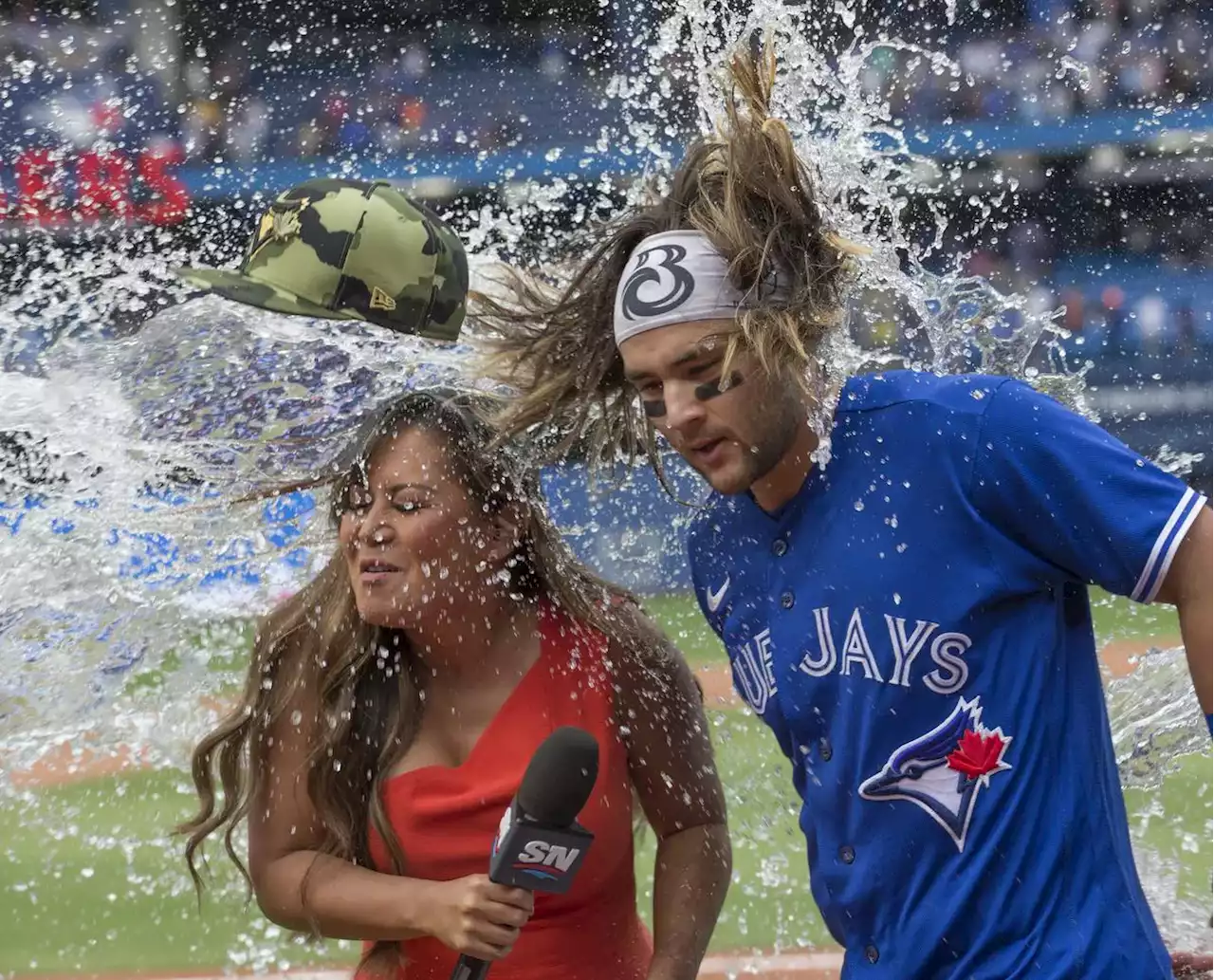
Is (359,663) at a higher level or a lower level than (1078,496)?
lower

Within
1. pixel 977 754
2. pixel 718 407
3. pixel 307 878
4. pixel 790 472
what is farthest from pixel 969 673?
pixel 307 878

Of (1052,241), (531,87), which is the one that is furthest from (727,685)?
(531,87)

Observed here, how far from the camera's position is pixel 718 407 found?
2.74 metres

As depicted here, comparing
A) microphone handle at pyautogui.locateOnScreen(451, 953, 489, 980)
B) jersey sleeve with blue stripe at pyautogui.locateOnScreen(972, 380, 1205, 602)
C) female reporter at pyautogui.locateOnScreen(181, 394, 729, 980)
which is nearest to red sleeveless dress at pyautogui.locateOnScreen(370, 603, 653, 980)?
female reporter at pyautogui.locateOnScreen(181, 394, 729, 980)

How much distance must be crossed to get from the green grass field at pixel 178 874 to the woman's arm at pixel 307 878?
224 cm

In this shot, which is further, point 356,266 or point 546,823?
point 356,266

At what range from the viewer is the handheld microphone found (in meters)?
2.53

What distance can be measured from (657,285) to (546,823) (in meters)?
0.92

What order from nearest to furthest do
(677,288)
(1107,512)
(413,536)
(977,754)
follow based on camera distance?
(1107,512) < (977,754) < (677,288) < (413,536)

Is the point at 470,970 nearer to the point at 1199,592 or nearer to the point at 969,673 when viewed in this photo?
the point at 969,673

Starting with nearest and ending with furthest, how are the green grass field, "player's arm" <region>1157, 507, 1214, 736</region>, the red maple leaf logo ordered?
"player's arm" <region>1157, 507, 1214, 736</region> → the red maple leaf logo → the green grass field

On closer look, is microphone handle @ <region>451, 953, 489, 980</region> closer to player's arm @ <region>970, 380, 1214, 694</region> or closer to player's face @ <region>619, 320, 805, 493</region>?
player's face @ <region>619, 320, 805, 493</region>

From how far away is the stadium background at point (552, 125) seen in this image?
49.4ft

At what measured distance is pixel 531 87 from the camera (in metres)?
16.2
